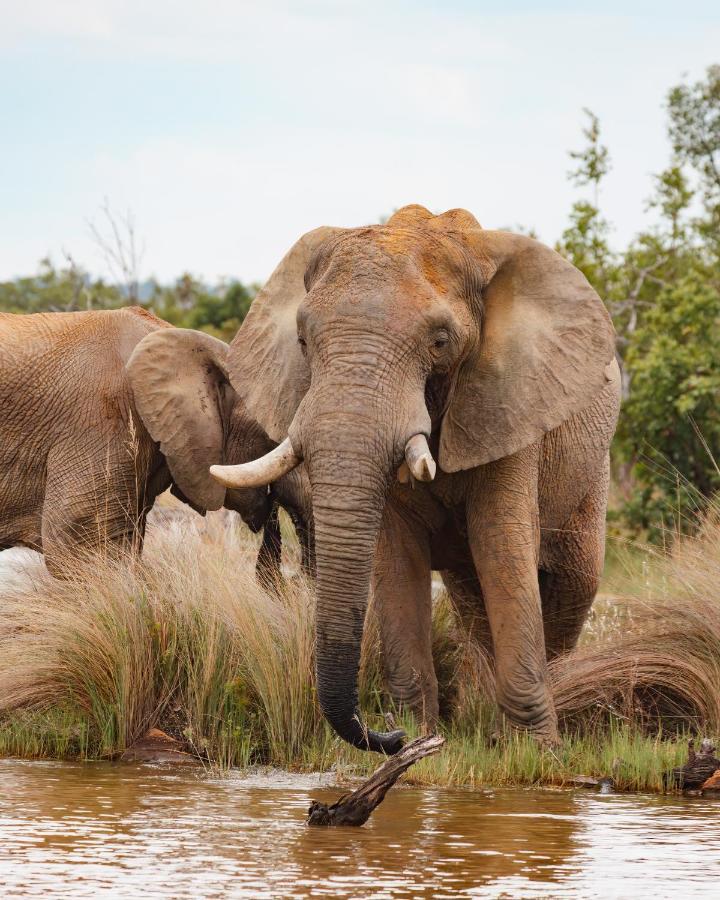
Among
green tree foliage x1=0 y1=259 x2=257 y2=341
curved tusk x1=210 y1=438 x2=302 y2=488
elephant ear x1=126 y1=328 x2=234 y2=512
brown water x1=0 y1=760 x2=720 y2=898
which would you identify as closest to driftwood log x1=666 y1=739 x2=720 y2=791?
brown water x1=0 y1=760 x2=720 y2=898

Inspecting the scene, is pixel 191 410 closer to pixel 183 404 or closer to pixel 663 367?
pixel 183 404

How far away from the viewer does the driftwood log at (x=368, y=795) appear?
5.59 m

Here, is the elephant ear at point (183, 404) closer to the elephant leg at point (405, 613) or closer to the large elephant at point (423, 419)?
the large elephant at point (423, 419)

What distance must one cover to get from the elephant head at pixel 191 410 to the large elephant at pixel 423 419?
6.34ft

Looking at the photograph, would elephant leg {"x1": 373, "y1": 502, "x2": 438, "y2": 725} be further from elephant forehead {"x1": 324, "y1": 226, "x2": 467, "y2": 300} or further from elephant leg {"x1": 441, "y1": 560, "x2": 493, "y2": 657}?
elephant forehead {"x1": 324, "y1": 226, "x2": 467, "y2": 300}

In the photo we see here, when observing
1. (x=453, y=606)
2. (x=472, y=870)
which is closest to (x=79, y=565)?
(x=453, y=606)

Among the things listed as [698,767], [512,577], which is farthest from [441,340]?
[698,767]

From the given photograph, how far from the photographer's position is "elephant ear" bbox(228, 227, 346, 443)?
23.6ft

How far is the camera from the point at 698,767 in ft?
21.6

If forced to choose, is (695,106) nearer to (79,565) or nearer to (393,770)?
(79,565)

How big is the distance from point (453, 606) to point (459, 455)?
179cm

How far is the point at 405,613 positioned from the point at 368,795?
198 cm

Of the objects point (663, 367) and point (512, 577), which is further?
point (663, 367)

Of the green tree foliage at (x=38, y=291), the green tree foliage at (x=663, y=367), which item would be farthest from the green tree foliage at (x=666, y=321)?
the green tree foliage at (x=38, y=291)
